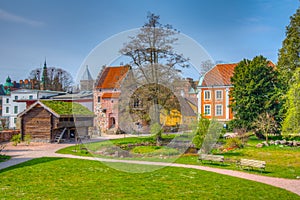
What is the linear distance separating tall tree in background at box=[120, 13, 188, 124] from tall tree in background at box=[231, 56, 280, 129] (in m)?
7.46

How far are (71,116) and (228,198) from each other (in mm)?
20484

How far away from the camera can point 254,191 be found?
975 centimetres

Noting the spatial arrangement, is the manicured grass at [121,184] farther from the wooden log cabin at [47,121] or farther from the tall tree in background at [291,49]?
the tall tree in background at [291,49]

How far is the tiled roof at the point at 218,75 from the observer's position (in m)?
37.1

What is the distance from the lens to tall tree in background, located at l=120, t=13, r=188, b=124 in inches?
863

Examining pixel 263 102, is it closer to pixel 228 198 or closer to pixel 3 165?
pixel 228 198

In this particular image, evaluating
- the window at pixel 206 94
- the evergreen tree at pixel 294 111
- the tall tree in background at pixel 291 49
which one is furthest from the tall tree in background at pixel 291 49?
the evergreen tree at pixel 294 111

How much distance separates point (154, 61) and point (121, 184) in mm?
14008

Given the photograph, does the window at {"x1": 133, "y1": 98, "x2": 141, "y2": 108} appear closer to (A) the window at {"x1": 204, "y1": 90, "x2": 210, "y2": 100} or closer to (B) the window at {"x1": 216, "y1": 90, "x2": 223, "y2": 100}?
(A) the window at {"x1": 204, "y1": 90, "x2": 210, "y2": 100}

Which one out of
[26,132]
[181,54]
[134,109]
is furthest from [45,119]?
[181,54]

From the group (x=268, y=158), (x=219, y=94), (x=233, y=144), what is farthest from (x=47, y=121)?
(x=219, y=94)

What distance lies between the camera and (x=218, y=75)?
38156 mm

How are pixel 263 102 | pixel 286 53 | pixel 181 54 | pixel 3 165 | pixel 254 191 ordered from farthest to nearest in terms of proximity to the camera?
pixel 286 53 < pixel 263 102 < pixel 181 54 < pixel 3 165 < pixel 254 191

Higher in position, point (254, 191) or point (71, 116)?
point (71, 116)
